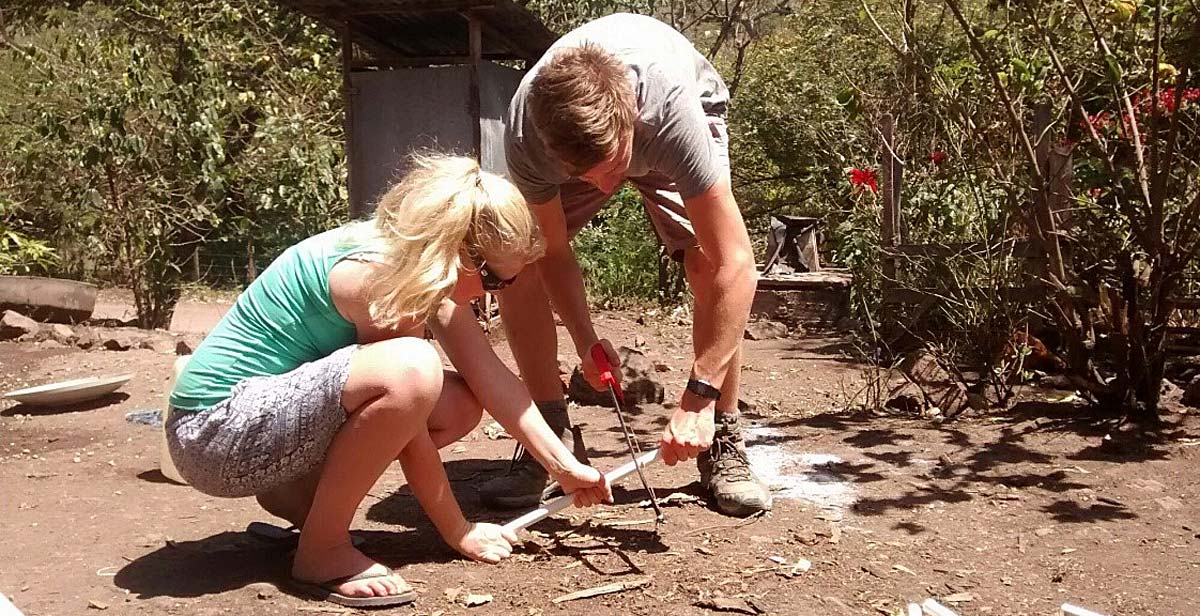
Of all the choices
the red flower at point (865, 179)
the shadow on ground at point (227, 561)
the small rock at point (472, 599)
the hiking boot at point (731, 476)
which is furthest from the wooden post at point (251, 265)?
the small rock at point (472, 599)

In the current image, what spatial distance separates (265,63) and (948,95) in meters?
7.62

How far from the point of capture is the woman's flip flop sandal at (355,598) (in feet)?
8.19

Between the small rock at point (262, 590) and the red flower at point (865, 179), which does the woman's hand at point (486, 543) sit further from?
the red flower at point (865, 179)

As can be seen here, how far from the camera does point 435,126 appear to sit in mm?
6945

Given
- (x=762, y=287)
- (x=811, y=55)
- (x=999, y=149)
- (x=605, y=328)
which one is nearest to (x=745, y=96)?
(x=811, y=55)

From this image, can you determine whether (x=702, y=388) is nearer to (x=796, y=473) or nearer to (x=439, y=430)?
(x=439, y=430)

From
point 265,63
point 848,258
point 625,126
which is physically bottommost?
point 848,258

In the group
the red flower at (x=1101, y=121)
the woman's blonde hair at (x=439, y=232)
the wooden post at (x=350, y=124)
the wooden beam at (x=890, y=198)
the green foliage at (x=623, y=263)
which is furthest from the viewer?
the green foliage at (x=623, y=263)

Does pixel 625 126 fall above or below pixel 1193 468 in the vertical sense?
above

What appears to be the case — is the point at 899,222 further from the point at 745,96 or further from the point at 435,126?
the point at 745,96

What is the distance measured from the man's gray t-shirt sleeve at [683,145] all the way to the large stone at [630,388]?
2.22 metres

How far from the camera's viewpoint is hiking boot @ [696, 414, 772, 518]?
3.21 metres

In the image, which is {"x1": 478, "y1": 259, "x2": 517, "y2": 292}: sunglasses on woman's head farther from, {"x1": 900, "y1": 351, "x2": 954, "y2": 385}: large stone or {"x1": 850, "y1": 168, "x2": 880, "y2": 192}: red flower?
{"x1": 850, "y1": 168, "x2": 880, "y2": 192}: red flower

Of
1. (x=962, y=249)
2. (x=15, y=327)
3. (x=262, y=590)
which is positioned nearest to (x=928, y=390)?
(x=962, y=249)
